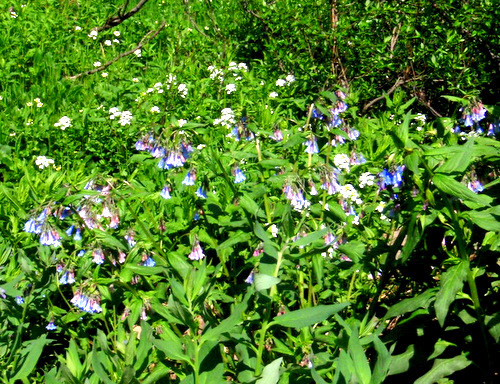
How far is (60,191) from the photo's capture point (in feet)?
8.06

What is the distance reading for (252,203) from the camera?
2.45 metres

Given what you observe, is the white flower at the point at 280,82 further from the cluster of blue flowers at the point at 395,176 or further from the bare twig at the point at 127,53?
the cluster of blue flowers at the point at 395,176

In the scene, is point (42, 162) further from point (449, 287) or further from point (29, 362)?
point (449, 287)

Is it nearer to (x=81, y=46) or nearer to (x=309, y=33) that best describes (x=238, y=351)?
(x=309, y=33)

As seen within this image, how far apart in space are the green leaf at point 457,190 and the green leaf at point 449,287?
0.22 meters

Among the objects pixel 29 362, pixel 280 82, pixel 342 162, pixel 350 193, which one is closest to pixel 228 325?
pixel 29 362

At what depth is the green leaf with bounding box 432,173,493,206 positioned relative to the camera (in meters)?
1.86

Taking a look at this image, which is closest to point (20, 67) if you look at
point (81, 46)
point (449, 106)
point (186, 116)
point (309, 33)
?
point (81, 46)

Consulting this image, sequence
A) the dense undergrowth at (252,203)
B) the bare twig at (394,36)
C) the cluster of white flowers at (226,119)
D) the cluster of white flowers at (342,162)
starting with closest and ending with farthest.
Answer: the dense undergrowth at (252,203) < the cluster of white flowers at (342,162) < the cluster of white flowers at (226,119) < the bare twig at (394,36)

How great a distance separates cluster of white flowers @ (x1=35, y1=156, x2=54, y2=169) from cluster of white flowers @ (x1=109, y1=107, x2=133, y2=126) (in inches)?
22.2

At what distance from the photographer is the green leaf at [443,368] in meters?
2.15

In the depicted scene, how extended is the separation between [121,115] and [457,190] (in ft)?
10.6

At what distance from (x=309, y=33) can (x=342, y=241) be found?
2776mm

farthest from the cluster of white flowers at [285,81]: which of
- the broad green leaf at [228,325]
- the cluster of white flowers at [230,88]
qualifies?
the broad green leaf at [228,325]
